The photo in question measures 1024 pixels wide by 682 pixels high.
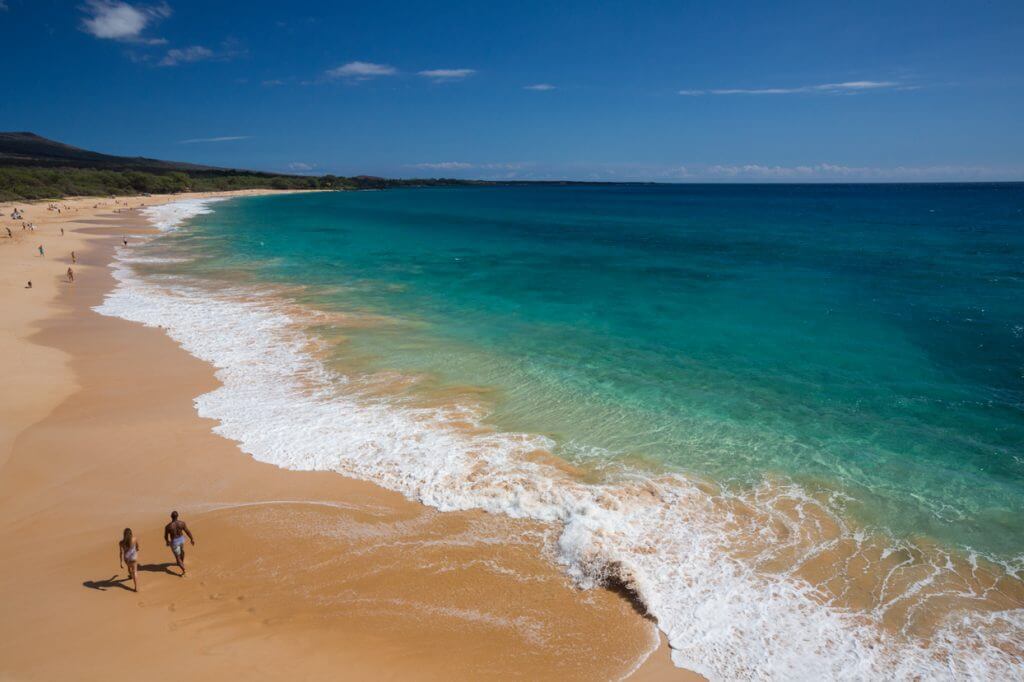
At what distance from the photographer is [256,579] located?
892cm

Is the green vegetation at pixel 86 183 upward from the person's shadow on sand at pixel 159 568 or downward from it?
upward

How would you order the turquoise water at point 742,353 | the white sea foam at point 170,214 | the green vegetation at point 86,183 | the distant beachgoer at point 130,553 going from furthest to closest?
1. the green vegetation at point 86,183
2. the white sea foam at point 170,214
3. the turquoise water at point 742,353
4. the distant beachgoer at point 130,553

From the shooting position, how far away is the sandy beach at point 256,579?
743 cm

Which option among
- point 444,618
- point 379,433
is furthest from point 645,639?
point 379,433

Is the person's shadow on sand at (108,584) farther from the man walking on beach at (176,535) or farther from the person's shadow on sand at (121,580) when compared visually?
the man walking on beach at (176,535)

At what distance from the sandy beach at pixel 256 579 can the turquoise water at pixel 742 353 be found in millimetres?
4443

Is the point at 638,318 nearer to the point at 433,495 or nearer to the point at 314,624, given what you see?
the point at 433,495

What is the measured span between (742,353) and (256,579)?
55.9 ft

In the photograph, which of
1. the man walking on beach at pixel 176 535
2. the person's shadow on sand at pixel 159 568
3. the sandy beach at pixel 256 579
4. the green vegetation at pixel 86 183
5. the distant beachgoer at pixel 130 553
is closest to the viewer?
the sandy beach at pixel 256 579

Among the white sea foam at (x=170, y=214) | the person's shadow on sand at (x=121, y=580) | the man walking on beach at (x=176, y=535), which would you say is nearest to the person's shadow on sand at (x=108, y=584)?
the person's shadow on sand at (x=121, y=580)

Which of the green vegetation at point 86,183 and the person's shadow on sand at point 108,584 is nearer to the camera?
the person's shadow on sand at point 108,584

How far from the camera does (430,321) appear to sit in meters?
24.1

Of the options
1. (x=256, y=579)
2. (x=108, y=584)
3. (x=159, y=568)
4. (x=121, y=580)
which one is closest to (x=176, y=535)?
(x=159, y=568)

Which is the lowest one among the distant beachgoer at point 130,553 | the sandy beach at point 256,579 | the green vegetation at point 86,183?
the sandy beach at point 256,579
